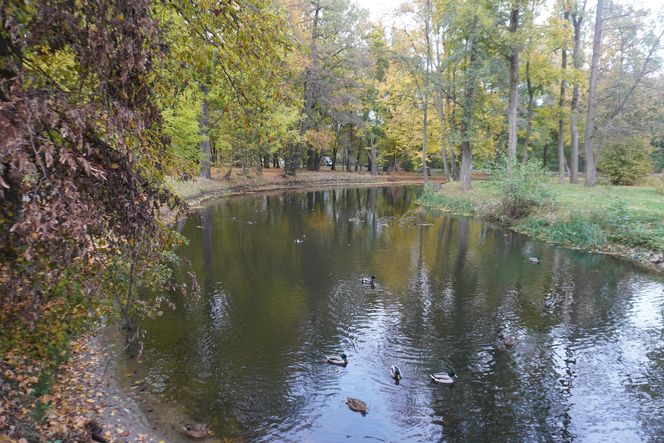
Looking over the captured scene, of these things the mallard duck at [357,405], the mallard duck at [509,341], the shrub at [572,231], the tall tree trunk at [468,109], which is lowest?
the mallard duck at [357,405]

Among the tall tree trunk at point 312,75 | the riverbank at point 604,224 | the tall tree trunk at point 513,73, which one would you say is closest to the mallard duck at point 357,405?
the riverbank at point 604,224

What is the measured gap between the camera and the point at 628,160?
36719 mm

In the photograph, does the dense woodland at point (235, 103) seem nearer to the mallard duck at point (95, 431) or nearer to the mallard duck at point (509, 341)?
the mallard duck at point (95, 431)

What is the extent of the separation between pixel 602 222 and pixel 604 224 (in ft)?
0.38

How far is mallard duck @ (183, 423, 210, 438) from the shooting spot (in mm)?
6738

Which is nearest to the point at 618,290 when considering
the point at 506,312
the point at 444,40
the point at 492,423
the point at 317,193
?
the point at 506,312

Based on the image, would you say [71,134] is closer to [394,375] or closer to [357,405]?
[357,405]

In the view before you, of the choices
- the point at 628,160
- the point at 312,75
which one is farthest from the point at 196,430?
the point at 628,160

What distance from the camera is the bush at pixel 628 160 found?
3634 cm

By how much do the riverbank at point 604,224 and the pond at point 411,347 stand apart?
1246 millimetres

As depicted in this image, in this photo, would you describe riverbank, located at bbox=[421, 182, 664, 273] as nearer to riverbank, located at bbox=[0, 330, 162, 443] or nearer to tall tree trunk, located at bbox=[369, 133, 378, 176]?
riverbank, located at bbox=[0, 330, 162, 443]

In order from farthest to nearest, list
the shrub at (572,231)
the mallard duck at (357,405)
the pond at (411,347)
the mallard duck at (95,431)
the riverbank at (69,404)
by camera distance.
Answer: the shrub at (572,231), the mallard duck at (357,405), the pond at (411,347), the mallard duck at (95,431), the riverbank at (69,404)

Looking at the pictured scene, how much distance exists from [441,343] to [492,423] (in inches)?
116

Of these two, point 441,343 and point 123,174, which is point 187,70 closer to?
point 123,174
